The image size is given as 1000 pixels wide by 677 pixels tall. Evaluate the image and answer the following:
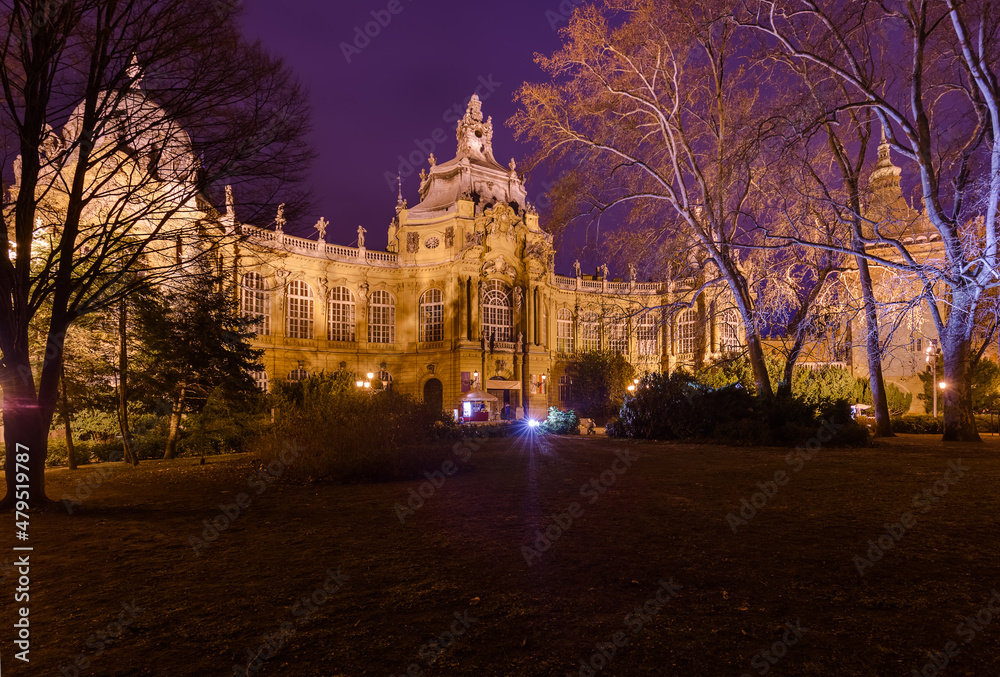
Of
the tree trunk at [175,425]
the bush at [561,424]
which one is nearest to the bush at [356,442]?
the tree trunk at [175,425]

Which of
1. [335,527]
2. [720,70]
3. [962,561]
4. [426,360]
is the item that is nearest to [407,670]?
[335,527]

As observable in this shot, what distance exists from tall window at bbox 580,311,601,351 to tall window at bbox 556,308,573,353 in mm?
1126

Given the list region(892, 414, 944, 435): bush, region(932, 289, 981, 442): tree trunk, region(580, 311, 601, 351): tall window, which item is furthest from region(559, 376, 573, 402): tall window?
region(932, 289, 981, 442): tree trunk

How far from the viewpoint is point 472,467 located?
10.1 meters

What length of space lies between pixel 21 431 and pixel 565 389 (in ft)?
146

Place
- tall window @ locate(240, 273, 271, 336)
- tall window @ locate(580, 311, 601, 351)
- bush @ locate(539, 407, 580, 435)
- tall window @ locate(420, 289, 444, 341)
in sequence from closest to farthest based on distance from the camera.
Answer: bush @ locate(539, 407, 580, 435) < tall window @ locate(240, 273, 271, 336) < tall window @ locate(420, 289, 444, 341) < tall window @ locate(580, 311, 601, 351)

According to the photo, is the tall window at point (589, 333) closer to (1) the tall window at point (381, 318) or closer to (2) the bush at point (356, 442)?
(1) the tall window at point (381, 318)

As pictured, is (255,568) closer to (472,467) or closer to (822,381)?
(472,467)

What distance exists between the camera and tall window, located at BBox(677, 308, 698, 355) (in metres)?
53.2

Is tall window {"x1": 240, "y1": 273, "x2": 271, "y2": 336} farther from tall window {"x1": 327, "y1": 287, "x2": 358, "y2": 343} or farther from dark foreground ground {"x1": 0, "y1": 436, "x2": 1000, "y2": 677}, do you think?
dark foreground ground {"x1": 0, "y1": 436, "x2": 1000, "y2": 677}

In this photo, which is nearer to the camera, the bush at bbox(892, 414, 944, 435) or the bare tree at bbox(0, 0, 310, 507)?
the bare tree at bbox(0, 0, 310, 507)

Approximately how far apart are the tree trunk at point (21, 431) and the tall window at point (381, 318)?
125 feet

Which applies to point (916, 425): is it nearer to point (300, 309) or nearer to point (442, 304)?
point (442, 304)

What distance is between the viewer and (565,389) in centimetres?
4938
